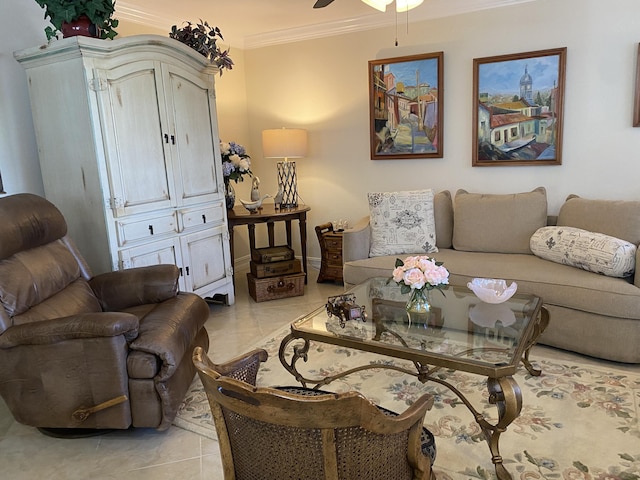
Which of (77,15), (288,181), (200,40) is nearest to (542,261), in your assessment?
(288,181)

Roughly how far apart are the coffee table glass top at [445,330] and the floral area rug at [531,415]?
1.17 ft

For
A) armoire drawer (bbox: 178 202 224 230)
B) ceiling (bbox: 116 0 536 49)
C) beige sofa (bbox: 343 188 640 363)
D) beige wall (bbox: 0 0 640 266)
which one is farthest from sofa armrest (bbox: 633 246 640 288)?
armoire drawer (bbox: 178 202 224 230)

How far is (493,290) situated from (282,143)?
2.44m

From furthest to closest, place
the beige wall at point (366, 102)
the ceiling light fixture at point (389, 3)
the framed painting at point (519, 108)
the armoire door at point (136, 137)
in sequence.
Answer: the framed painting at point (519, 108) → the beige wall at point (366, 102) → the armoire door at point (136, 137) → the ceiling light fixture at point (389, 3)

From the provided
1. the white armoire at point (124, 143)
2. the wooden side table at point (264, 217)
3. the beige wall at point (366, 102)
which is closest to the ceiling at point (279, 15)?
the beige wall at point (366, 102)

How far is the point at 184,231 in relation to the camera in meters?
3.22

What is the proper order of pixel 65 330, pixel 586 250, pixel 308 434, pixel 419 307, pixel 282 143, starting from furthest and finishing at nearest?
pixel 282 143
pixel 586 250
pixel 419 307
pixel 65 330
pixel 308 434

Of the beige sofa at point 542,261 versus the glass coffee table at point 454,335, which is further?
the beige sofa at point 542,261

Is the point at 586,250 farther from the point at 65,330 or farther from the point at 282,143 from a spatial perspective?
the point at 65,330

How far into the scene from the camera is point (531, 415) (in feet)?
6.88

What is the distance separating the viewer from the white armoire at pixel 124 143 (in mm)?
2609

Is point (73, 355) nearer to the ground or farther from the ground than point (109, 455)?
farther from the ground

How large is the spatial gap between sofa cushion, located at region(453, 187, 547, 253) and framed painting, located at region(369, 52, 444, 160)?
678 mm

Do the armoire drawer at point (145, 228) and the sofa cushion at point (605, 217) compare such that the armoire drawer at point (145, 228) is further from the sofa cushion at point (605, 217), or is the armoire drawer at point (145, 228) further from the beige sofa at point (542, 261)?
the sofa cushion at point (605, 217)
